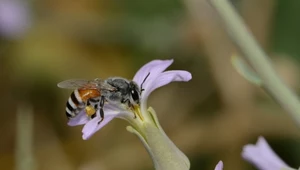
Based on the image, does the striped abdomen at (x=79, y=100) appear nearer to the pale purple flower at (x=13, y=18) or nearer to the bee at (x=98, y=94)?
the bee at (x=98, y=94)

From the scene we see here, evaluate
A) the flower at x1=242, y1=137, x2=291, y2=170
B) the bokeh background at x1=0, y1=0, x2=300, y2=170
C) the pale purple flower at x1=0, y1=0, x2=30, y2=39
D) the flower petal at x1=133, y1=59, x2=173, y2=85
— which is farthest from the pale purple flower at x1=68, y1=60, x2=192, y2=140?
the pale purple flower at x1=0, y1=0, x2=30, y2=39

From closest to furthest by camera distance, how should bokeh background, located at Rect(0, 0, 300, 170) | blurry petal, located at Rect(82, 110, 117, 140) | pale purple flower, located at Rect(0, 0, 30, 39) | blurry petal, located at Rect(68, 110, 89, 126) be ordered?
blurry petal, located at Rect(82, 110, 117, 140), blurry petal, located at Rect(68, 110, 89, 126), bokeh background, located at Rect(0, 0, 300, 170), pale purple flower, located at Rect(0, 0, 30, 39)

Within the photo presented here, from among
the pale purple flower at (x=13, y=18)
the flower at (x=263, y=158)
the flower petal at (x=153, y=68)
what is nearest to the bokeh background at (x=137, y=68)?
the pale purple flower at (x=13, y=18)

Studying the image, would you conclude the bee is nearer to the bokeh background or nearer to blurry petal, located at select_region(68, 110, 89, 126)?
blurry petal, located at select_region(68, 110, 89, 126)

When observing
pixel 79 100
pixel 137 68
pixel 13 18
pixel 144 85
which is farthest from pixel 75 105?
pixel 13 18

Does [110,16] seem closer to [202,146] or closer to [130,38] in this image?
[130,38]

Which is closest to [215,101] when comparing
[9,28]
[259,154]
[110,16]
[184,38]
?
[184,38]
